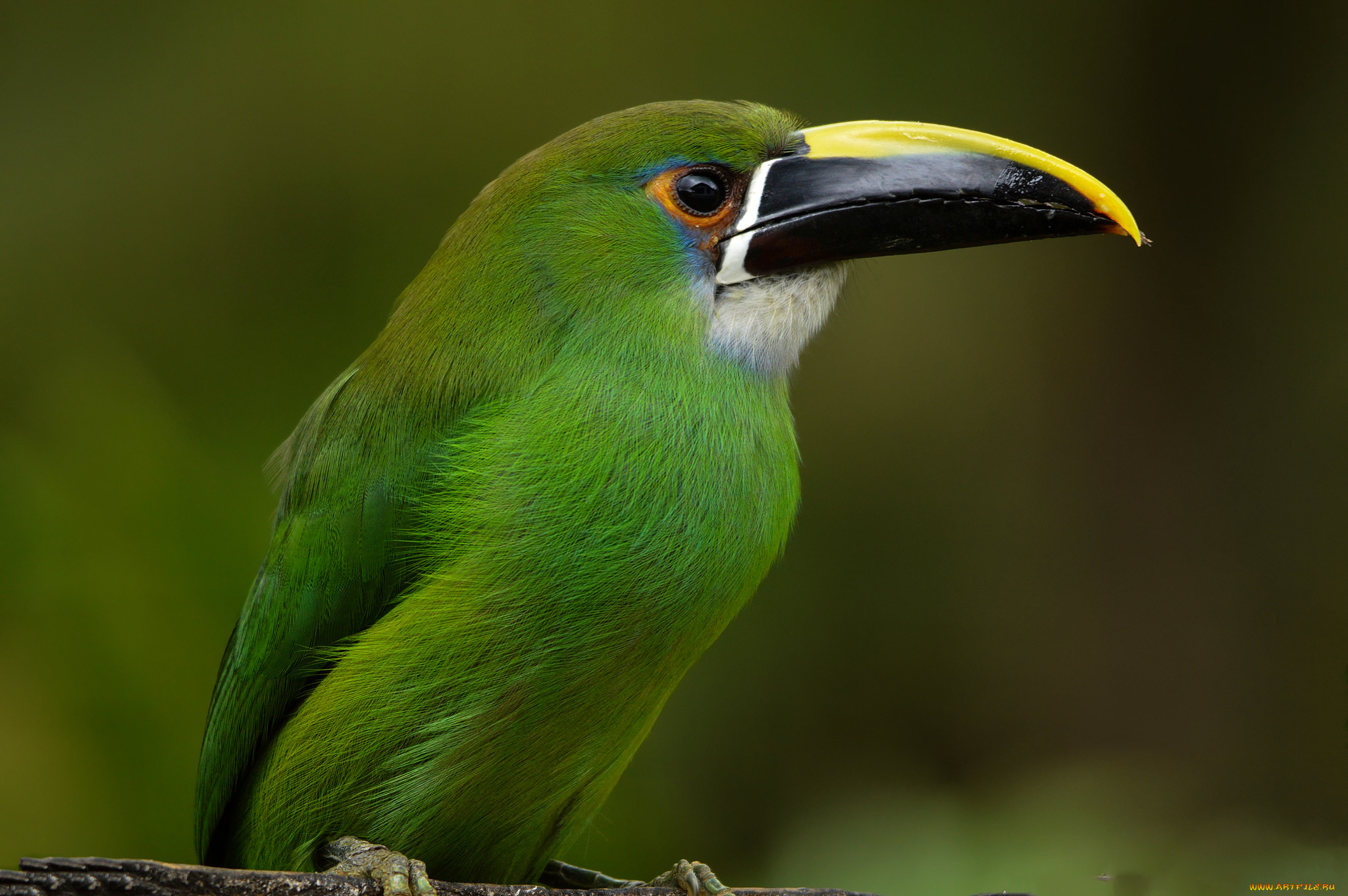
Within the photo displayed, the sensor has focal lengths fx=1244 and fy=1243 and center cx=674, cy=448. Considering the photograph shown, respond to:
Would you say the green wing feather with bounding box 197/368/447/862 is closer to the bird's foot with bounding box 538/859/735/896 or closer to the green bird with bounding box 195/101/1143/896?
the green bird with bounding box 195/101/1143/896

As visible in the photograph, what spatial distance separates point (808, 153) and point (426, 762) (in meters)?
1.55

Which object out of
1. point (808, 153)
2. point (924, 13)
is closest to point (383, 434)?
point (808, 153)

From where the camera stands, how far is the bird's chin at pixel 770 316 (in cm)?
271

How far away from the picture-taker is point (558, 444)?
8.07 feet

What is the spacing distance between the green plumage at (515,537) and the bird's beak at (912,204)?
13 cm

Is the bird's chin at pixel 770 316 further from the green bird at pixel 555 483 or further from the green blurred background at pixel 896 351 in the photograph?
Result: the green blurred background at pixel 896 351

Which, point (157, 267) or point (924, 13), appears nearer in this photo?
point (157, 267)

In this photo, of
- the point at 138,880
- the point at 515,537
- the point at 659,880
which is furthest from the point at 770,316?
the point at 138,880

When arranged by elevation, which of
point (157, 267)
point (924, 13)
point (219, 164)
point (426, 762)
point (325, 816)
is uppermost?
point (924, 13)

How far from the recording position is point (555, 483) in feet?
7.98

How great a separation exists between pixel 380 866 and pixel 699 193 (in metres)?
1.55

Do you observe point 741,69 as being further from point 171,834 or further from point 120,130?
point 171,834

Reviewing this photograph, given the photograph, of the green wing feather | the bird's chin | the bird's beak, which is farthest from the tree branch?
the bird's beak

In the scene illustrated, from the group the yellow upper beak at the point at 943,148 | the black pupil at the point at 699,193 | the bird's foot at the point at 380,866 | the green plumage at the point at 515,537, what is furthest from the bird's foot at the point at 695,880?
the yellow upper beak at the point at 943,148
